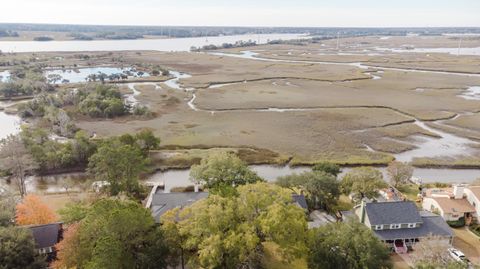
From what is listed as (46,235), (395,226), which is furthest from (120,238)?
(395,226)

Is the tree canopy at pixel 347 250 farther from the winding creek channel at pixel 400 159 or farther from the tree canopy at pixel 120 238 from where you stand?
the winding creek channel at pixel 400 159

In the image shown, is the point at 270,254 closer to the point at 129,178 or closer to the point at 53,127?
the point at 129,178

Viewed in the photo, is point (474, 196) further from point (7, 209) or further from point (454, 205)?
point (7, 209)

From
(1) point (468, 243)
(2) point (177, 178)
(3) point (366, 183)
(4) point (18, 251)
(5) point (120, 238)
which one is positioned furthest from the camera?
(2) point (177, 178)

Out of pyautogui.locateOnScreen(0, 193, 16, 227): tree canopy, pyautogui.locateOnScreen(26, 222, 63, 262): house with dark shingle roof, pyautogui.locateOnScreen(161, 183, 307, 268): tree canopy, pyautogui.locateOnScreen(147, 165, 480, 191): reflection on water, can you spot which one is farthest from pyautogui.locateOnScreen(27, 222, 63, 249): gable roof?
pyautogui.locateOnScreen(147, 165, 480, 191): reflection on water

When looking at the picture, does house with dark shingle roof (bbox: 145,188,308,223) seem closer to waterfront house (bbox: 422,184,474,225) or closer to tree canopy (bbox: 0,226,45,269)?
tree canopy (bbox: 0,226,45,269)
